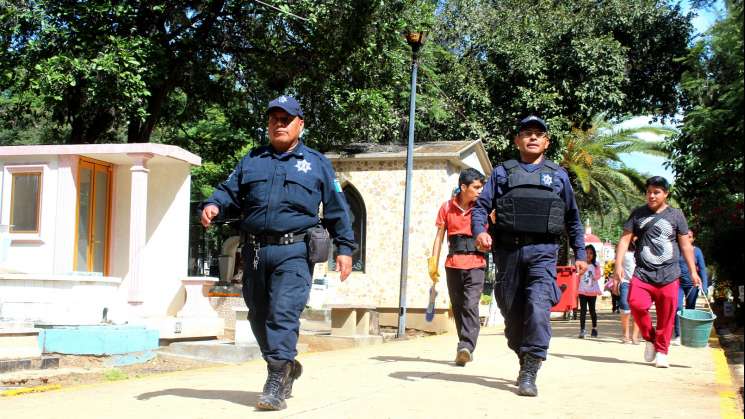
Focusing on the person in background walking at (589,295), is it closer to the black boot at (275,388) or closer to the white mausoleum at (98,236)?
the white mausoleum at (98,236)

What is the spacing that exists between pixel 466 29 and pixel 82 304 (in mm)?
19850

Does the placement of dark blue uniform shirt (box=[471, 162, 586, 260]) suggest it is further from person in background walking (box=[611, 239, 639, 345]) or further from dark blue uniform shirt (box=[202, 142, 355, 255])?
Answer: person in background walking (box=[611, 239, 639, 345])

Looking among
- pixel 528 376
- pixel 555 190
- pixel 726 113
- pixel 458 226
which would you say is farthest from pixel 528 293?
pixel 726 113

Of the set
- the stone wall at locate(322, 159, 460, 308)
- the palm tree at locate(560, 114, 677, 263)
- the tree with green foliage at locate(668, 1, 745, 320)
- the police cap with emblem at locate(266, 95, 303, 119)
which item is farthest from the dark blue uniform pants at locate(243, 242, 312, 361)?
the palm tree at locate(560, 114, 677, 263)

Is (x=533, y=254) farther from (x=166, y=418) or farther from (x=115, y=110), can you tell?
(x=115, y=110)

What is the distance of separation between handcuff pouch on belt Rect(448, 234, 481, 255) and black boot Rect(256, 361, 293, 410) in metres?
3.61

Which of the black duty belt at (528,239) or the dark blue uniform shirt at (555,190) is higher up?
the dark blue uniform shirt at (555,190)

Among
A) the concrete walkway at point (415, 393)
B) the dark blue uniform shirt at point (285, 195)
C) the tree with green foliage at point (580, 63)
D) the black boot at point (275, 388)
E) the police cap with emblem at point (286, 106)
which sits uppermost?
the tree with green foliage at point (580, 63)

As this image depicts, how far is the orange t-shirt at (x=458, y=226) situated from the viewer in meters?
8.96

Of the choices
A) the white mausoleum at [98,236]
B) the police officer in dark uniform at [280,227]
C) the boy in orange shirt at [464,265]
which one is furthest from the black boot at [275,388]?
the white mausoleum at [98,236]

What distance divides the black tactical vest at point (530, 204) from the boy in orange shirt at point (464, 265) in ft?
6.48

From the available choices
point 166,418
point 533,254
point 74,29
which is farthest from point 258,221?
point 74,29

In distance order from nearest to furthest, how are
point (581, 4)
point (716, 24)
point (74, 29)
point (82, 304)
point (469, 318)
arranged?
point (716, 24) < point (469, 318) < point (82, 304) < point (74, 29) < point (581, 4)

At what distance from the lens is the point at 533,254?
667cm
